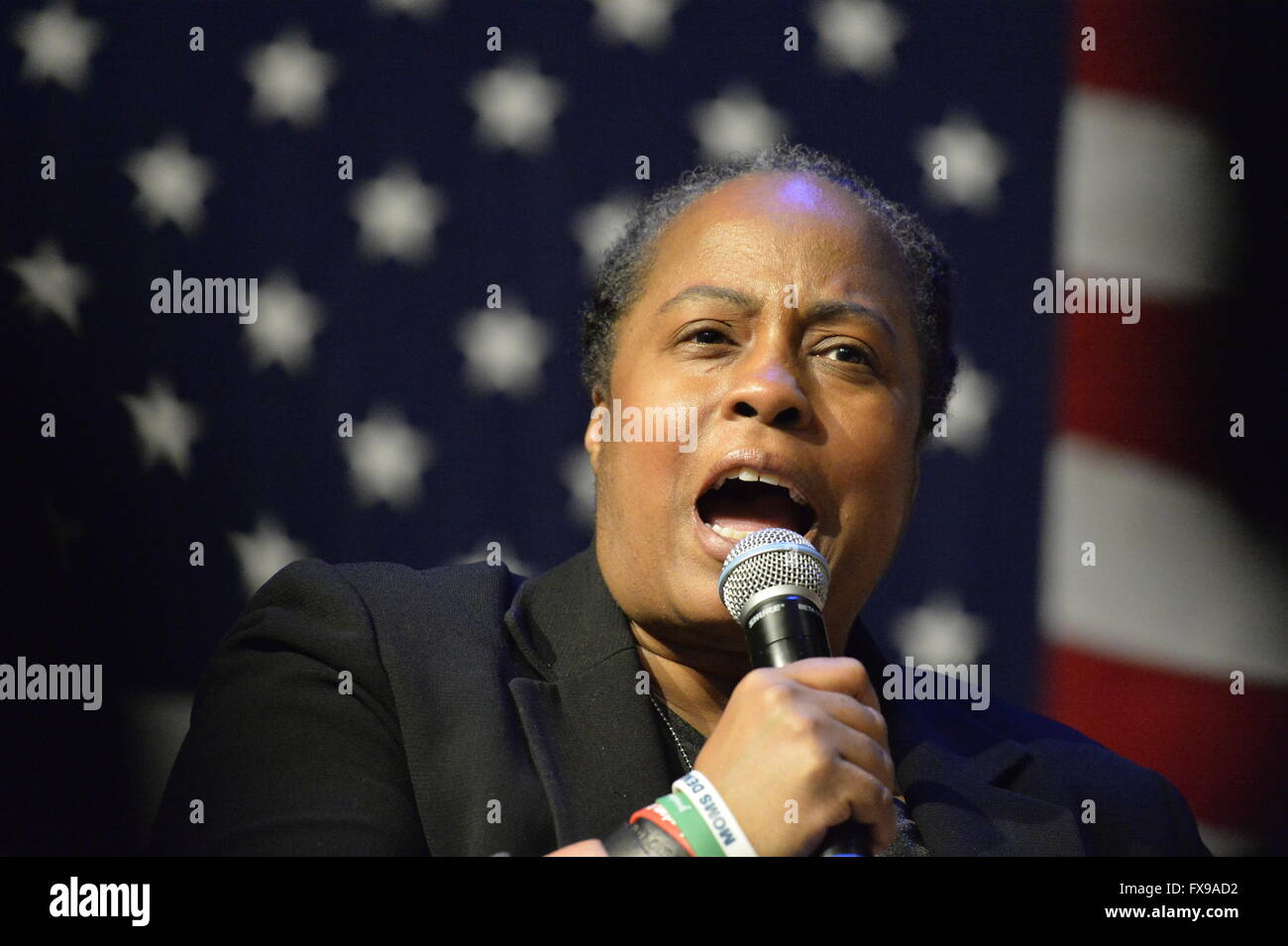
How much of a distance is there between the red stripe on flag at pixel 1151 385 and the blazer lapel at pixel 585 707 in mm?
1226

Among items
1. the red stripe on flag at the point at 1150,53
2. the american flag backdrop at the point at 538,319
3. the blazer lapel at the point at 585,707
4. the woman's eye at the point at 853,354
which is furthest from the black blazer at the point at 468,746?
the red stripe on flag at the point at 1150,53

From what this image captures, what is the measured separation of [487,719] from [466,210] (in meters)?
1.14

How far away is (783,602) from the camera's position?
4.30ft

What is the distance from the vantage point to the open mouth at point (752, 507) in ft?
5.81

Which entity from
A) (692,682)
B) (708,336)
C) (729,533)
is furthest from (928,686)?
(708,336)

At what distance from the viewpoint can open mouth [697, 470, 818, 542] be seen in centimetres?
177

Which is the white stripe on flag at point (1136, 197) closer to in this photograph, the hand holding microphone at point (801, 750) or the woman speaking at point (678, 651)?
the woman speaking at point (678, 651)

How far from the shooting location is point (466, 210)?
94.7 inches

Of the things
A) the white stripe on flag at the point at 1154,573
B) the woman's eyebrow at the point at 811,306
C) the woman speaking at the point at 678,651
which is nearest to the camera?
the woman speaking at the point at 678,651

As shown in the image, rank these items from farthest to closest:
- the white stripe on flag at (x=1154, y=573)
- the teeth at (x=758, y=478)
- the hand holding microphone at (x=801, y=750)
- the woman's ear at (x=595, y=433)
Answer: the white stripe on flag at (x=1154, y=573), the woman's ear at (x=595, y=433), the teeth at (x=758, y=478), the hand holding microphone at (x=801, y=750)

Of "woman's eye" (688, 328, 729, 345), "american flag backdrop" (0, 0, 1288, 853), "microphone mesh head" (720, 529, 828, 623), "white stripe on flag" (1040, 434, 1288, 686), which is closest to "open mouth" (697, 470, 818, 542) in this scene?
"woman's eye" (688, 328, 729, 345)

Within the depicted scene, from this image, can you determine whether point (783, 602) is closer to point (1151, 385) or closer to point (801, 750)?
point (801, 750)
